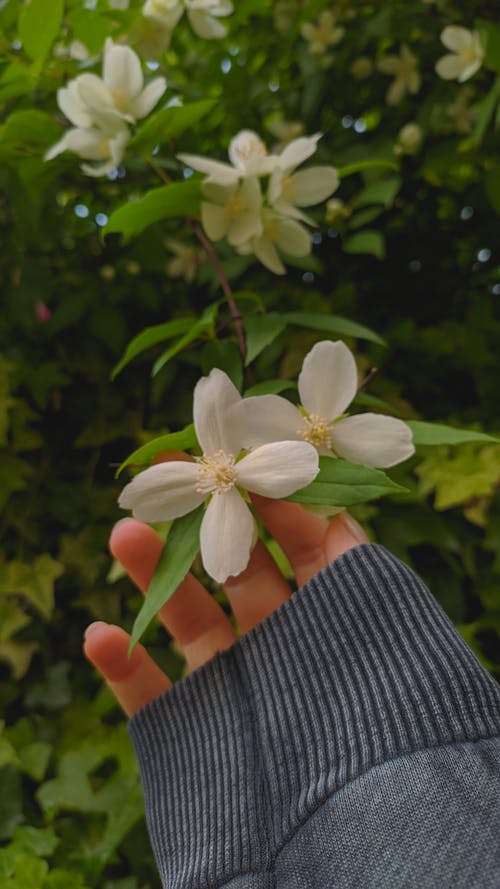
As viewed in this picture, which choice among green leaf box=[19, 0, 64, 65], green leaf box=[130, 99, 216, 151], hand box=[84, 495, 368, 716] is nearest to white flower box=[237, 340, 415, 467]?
hand box=[84, 495, 368, 716]

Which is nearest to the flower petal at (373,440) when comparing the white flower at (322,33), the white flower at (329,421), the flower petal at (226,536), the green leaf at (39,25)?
the white flower at (329,421)

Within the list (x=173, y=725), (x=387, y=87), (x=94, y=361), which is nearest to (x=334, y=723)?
(x=173, y=725)

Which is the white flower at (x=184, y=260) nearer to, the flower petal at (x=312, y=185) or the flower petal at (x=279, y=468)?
the flower petal at (x=312, y=185)

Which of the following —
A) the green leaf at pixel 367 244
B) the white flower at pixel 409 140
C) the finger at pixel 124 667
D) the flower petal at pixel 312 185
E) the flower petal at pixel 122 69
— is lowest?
the finger at pixel 124 667

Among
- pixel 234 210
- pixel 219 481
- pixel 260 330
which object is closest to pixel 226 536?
pixel 219 481

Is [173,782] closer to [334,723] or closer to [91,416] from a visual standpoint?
[334,723]

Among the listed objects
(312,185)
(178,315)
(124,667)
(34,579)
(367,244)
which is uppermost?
(312,185)

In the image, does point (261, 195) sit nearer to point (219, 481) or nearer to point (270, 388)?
point (270, 388)
